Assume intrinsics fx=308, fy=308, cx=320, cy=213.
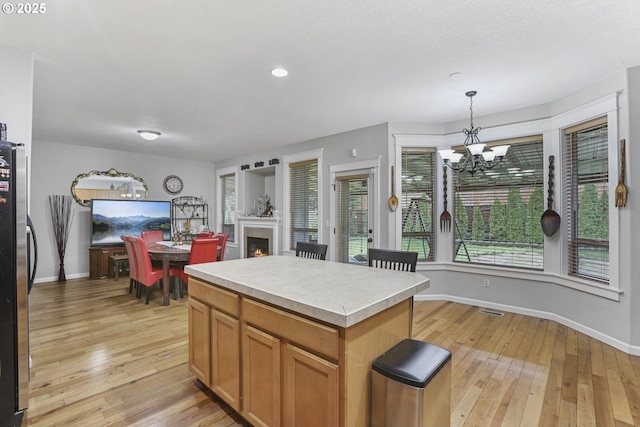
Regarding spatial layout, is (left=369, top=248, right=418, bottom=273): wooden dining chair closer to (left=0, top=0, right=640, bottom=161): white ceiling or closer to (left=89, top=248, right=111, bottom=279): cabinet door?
(left=0, top=0, right=640, bottom=161): white ceiling

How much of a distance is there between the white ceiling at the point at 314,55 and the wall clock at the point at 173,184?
2925mm

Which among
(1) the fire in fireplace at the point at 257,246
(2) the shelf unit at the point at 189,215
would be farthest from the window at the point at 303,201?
(2) the shelf unit at the point at 189,215

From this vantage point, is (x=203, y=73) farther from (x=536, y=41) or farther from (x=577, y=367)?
(x=577, y=367)

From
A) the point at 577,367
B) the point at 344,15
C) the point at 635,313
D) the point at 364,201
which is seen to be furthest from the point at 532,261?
the point at 344,15

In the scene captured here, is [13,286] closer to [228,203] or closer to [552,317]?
[552,317]

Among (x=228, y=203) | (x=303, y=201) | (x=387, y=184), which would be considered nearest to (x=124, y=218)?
(x=228, y=203)

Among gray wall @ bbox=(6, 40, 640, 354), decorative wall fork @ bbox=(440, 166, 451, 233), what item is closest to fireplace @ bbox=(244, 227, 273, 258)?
gray wall @ bbox=(6, 40, 640, 354)

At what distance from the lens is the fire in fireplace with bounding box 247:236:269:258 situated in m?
6.60

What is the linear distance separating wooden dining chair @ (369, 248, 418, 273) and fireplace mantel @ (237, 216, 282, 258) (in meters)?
3.64

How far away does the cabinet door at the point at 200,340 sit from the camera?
2.15 m

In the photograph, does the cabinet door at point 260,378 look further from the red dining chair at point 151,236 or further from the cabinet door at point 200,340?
the red dining chair at point 151,236

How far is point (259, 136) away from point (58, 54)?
3.06 meters

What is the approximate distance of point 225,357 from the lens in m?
2.00

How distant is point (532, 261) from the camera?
3994mm
